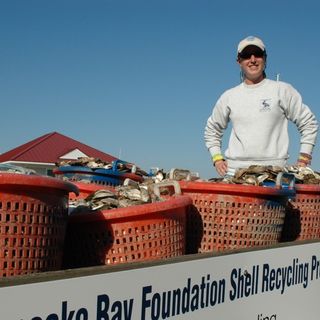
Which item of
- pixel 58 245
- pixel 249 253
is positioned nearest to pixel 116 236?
pixel 58 245

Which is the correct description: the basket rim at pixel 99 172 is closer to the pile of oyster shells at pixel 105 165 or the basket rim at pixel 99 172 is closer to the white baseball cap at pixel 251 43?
the pile of oyster shells at pixel 105 165

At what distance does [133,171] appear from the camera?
14.4 ft

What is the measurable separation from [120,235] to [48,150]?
19269 mm

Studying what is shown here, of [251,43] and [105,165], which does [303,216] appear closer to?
[251,43]

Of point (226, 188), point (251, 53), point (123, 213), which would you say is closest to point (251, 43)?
point (251, 53)

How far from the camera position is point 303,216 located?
3363 mm

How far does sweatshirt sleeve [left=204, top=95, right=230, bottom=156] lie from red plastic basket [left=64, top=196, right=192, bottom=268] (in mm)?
1786

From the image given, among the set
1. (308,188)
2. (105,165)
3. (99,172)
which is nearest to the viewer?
(308,188)

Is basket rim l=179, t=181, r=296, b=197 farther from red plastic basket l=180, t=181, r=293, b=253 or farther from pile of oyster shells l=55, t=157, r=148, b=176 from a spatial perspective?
pile of oyster shells l=55, t=157, r=148, b=176

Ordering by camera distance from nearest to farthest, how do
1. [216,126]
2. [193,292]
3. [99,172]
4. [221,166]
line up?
[193,292] → [221,166] → [216,126] → [99,172]

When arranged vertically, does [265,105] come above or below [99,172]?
above

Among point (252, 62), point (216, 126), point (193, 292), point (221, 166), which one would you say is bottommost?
point (193, 292)

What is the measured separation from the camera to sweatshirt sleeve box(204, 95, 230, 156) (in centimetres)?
395

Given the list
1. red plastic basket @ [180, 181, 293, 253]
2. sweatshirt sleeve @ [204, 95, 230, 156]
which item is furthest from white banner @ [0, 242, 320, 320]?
sweatshirt sleeve @ [204, 95, 230, 156]
